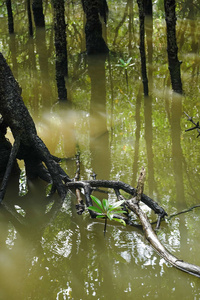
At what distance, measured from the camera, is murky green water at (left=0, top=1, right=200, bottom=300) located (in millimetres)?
4062

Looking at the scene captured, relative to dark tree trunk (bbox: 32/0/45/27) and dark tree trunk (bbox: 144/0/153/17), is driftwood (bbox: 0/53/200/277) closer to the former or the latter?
dark tree trunk (bbox: 32/0/45/27)

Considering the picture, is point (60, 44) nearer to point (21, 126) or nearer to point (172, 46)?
point (172, 46)

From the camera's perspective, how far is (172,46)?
28.6ft

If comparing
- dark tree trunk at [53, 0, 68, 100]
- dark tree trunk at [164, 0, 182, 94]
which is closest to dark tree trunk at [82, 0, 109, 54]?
dark tree trunk at [53, 0, 68, 100]

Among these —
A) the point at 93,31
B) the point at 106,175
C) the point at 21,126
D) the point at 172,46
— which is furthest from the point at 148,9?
the point at 21,126

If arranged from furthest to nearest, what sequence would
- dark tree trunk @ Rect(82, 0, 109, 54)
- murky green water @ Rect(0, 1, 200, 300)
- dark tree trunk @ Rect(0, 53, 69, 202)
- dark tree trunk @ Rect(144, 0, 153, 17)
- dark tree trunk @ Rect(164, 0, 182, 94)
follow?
dark tree trunk @ Rect(144, 0, 153, 17) < dark tree trunk @ Rect(82, 0, 109, 54) < dark tree trunk @ Rect(164, 0, 182, 94) < dark tree trunk @ Rect(0, 53, 69, 202) < murky green water @ Rect(0, 1, 200, 300)

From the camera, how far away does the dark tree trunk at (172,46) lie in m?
8.39

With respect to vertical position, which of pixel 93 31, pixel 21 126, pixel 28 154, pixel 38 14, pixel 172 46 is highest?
pixel 38 14

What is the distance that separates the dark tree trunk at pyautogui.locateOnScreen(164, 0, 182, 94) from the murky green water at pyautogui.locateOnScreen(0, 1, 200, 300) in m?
0.27

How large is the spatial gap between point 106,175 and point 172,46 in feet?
13.3

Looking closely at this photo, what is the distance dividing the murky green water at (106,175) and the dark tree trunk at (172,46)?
272mm

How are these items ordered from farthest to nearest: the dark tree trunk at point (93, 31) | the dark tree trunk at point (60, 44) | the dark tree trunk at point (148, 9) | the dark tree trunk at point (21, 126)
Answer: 1. the dark tree trunk at point (148, 9)
2. the dark tree trunk at point (93, 31)
3. the dark tree trunk at point (60, 44)
4. the dark tree trunk at point (21, 126)

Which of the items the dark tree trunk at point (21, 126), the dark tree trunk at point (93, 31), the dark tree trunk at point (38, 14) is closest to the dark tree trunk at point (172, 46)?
the dark tree trunk at point (93, 31)

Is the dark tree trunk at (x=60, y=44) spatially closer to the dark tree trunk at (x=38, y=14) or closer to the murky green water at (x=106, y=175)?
the murky green water at (x=106, y=175)
